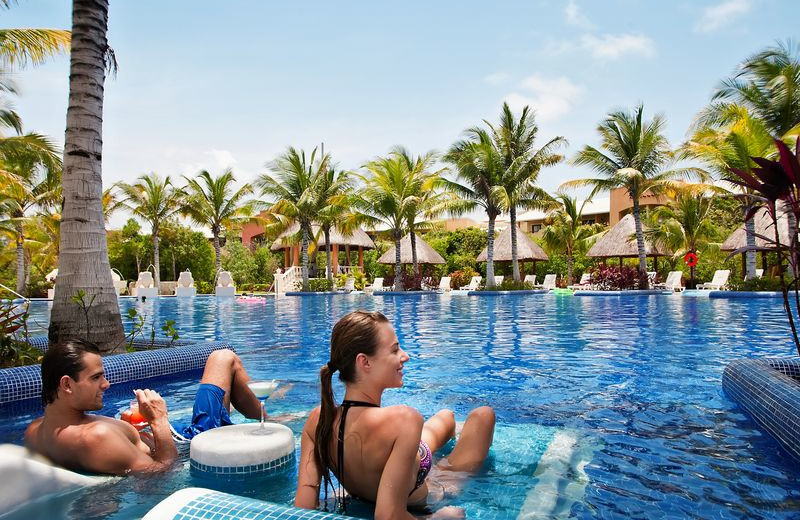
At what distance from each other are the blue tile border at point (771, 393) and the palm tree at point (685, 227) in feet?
79.7

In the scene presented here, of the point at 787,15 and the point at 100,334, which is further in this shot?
the point at 787,15

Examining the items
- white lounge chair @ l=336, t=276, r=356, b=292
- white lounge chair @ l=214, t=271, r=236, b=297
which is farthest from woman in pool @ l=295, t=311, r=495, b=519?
white lounge chair @ l=336, t=276, r=356, b=292

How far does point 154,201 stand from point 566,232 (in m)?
22.6

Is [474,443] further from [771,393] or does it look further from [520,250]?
[520,250]

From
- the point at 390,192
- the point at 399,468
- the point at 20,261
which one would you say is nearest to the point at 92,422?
the point at 399,468

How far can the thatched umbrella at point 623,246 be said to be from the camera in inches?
1123

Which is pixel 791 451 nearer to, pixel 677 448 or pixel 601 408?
pixel 677 448

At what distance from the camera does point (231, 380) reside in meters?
3.74

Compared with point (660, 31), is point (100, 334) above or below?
below

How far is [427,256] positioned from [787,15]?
67.3 feet

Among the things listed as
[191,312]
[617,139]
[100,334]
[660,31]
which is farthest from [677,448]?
[617,139]

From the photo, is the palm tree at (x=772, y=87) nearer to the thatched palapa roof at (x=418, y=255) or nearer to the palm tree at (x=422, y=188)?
the palm tree at (x=422, y=188)

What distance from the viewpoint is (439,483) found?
300 cm

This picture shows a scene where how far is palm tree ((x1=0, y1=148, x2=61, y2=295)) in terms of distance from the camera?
16516 millimetres
